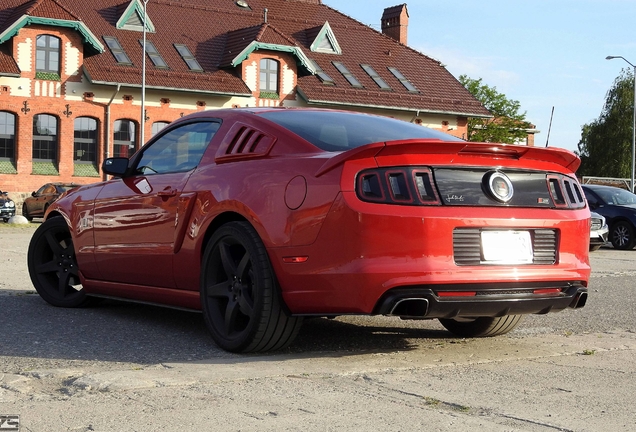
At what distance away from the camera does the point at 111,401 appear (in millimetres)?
4438

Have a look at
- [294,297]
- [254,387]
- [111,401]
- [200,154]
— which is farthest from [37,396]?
[200,154]

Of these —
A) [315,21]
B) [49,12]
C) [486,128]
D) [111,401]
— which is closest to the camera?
[111,401]

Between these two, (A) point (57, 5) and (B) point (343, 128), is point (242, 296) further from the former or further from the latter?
(A) point (57, 5)

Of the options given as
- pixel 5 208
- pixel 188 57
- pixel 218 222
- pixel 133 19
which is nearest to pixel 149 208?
pixel 218 222

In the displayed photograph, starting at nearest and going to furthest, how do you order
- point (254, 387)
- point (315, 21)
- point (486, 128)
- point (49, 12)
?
point (254, 387)
point (49, 12)
point (315, 21)
point (486, 128)

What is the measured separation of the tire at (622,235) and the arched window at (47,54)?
2481 cm

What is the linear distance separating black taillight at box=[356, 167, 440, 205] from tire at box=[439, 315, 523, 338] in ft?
5.25

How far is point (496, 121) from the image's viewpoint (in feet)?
209

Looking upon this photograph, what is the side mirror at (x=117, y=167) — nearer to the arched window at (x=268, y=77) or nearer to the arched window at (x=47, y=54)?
the arched window at (x=47, y=54)

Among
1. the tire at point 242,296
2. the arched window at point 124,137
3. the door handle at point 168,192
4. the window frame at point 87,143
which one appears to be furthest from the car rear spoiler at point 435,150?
the arched window at point 124,137

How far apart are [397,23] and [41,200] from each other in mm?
25398

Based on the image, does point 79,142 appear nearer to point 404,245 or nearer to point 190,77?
point 190,77

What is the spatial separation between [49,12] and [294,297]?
36.4 metres

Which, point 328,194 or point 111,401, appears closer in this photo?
point 111,401
